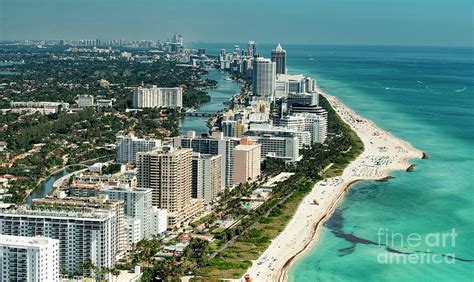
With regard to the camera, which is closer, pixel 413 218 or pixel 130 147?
pixel 413 218

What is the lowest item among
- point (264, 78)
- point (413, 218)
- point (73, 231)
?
point (413, 218)

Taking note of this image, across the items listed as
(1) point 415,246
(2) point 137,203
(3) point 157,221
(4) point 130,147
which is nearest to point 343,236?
(1) point 415,246

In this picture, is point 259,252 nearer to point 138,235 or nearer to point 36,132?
point 138,235

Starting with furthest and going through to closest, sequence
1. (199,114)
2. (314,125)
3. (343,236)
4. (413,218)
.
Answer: (199,114) → (314,125) → (413,218) → (343,236)

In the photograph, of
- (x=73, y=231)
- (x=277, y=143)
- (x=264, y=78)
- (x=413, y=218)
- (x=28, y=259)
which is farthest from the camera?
(x=264, y=78)

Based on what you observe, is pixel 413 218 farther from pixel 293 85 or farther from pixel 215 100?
pixel 215 100

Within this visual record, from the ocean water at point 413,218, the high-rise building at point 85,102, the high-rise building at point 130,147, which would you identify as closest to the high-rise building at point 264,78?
the ocean water at point 413,218

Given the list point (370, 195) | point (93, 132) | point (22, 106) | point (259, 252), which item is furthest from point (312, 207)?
point (22, 106)

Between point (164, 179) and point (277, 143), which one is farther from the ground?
point (164, 179)
